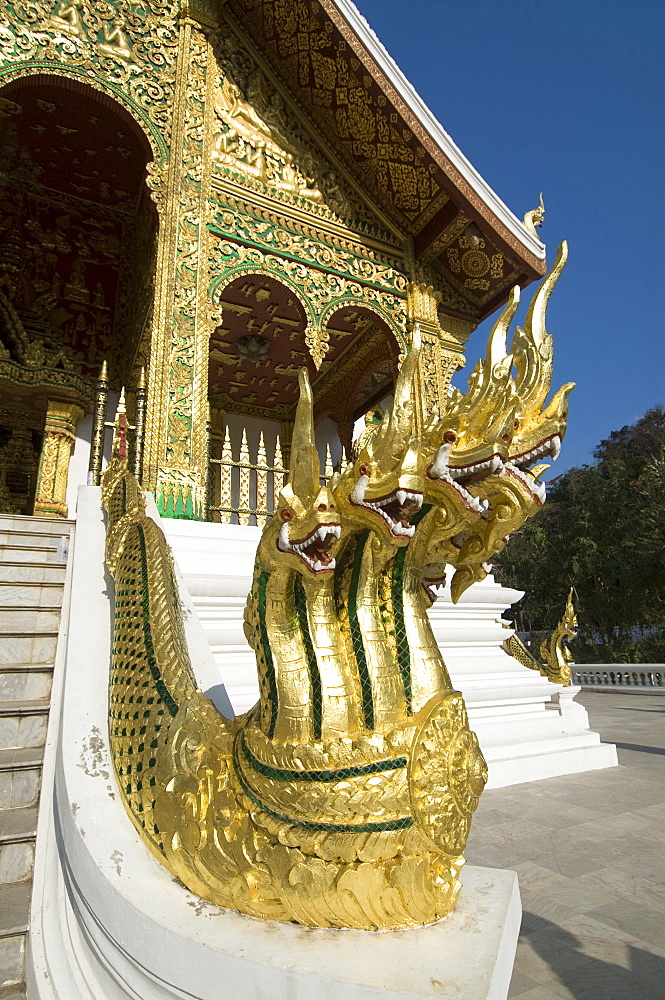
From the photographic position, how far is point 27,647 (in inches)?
98.5

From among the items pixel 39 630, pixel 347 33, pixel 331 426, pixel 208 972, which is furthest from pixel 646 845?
pixel 331 426

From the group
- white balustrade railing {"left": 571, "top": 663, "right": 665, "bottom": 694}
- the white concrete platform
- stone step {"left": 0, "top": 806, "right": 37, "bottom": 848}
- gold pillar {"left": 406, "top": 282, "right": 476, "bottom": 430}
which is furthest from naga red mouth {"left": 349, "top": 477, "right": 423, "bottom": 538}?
white balustrade railing {"left": 571, "top": 663, "right": 665, "bottom": 694}

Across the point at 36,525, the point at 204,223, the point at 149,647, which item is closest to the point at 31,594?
the point at 36,525

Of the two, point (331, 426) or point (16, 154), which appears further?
point (331, 426)

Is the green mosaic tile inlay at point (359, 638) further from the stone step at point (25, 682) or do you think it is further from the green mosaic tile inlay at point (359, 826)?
the stone step at point (25, 682)

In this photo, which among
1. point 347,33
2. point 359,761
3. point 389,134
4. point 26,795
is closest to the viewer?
point 359,761

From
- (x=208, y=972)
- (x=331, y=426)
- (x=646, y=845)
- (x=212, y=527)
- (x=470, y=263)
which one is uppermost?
(x=470, y=263)

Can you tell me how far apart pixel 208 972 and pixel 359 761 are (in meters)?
0.39

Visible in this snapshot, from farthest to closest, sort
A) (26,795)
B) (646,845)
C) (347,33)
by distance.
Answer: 1. (347,33)
2. (646,845)
3. (26,795)

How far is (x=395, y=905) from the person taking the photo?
995 mm

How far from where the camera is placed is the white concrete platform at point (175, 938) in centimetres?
88

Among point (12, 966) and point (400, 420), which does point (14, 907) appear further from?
point (400, 420)

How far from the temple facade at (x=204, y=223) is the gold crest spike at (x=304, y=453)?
259cm

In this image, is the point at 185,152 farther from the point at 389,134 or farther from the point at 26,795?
the point at 26,795
